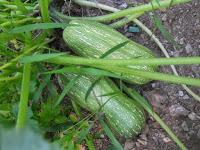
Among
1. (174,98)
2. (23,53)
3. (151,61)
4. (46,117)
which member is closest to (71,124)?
(46,117)

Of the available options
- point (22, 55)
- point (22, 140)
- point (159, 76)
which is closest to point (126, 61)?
point (159, 76)

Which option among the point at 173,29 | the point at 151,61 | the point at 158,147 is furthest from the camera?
the point at 173,29

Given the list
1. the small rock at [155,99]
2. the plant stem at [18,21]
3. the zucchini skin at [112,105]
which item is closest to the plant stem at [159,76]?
the zucchini skin at [112,105]

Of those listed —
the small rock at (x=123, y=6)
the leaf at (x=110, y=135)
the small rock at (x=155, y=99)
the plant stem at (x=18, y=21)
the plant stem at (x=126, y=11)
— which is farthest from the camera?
the small rock at (x=123, y=6)

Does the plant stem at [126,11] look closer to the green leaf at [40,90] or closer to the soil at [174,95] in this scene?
the soil at [174,95]

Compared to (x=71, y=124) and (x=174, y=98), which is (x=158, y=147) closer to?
(x=174, y=98)

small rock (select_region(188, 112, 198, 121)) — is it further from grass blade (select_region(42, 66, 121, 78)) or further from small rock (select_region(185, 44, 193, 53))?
grass blade (select_region(42, 66, 121, 78))

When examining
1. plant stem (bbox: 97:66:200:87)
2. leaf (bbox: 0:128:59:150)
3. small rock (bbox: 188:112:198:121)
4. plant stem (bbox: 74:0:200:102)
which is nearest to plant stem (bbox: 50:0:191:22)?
plant stem (bbox: 74:0:200:102)

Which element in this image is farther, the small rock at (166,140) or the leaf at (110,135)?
the small rock at (166,140)
